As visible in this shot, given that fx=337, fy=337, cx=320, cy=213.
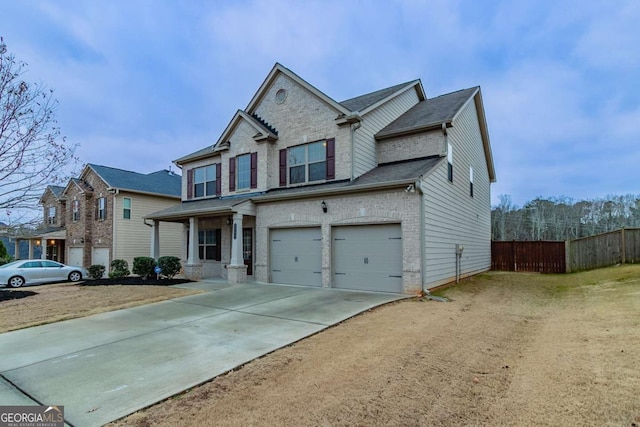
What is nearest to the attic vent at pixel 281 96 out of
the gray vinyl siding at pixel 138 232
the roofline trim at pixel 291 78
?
the roofline trim at pixel 291 78

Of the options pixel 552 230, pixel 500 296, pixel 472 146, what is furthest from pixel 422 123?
pixel 552 230

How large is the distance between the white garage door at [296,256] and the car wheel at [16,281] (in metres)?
12.2

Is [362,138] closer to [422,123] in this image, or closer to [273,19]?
[422,123]

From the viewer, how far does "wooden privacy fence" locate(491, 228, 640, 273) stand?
15391mm

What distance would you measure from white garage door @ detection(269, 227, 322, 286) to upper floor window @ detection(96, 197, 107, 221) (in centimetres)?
1492

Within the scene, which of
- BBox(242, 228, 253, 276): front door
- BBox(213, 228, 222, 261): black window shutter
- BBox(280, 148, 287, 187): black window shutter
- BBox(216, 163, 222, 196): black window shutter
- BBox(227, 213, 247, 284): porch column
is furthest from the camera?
BBox(216, 163, 222, 196): black window shutter

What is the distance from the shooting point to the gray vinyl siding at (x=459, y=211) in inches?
418

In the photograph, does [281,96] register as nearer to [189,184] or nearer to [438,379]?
[189,184]

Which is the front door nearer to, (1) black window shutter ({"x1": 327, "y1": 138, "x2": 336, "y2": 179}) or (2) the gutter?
(2) the gutter

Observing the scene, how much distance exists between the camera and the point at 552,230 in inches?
1725

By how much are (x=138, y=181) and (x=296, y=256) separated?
16.7m

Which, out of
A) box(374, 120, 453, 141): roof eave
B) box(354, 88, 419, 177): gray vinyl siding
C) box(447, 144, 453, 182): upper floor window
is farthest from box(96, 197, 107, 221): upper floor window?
box(447, 144, 453, 182): upper floor window

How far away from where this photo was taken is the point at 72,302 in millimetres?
10133

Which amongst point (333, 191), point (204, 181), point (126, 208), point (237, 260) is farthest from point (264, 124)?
point (126, 208)
